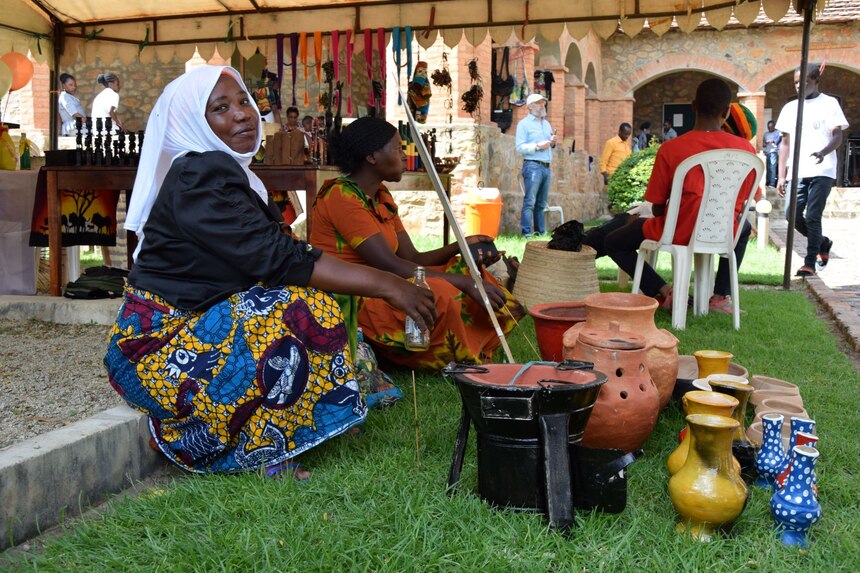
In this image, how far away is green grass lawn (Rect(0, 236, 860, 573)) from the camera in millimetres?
1994

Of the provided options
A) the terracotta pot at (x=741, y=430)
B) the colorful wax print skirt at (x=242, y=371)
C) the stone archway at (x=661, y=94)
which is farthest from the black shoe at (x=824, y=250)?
the stone archway at (x=661, y=94)

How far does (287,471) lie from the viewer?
8.29ft

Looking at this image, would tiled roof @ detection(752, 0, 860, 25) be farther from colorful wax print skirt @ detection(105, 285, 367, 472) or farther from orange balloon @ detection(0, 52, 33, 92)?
colorful wax print skirt @ detection(105, 285, 367, 472)

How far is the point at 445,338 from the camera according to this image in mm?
3662

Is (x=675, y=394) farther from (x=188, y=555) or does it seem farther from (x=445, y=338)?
(x=188, y=555)

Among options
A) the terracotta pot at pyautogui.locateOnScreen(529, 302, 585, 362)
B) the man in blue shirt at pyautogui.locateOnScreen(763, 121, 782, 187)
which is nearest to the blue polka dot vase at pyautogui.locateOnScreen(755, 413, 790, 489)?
the terracotta pot at pyautogui.locateOnScreen(529, 302, 585, 362)

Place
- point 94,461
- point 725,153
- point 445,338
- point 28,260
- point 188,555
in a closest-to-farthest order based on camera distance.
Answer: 1. point 188,555
2. point 94,461
3. point 445,338
4. point 725,153
5. point 28,260

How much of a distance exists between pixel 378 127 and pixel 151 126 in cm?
126

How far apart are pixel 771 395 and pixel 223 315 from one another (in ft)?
6.59

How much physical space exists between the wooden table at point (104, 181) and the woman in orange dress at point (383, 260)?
2.61 ft

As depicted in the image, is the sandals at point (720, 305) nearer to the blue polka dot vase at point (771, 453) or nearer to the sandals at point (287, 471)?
the blue polka dot vase at point (771, 453)

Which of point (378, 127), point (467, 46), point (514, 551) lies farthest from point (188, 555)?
point (467, 46)

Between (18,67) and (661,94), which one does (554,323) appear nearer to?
(18,67)

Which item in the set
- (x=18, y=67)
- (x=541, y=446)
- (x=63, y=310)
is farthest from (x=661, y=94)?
(x=541, y=446)
